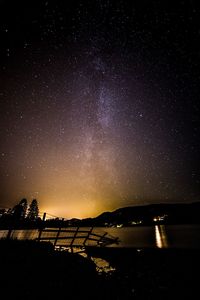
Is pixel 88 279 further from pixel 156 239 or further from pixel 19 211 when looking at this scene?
pixel 156 239

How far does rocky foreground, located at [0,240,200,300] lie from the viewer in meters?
6.75

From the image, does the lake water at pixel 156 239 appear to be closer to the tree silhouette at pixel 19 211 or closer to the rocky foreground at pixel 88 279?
the tree silhouette at pixel 19 211

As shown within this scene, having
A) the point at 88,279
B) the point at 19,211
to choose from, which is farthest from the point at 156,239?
the point at 88,279

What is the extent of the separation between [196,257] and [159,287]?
4.71 metres

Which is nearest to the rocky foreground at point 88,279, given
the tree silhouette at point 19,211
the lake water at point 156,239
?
the tree silhouette at point 19,211

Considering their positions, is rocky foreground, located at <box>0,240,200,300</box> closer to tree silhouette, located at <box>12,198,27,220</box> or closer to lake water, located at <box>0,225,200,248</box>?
tree silhouette, located at <box>12,198,27,220</box>

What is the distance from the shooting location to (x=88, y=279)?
8.95 metres

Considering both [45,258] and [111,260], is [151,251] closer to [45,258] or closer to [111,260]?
[111,260]

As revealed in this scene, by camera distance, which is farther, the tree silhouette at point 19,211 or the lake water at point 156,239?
the lake water at point 156,239

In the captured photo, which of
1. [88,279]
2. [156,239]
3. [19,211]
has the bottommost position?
[88,279]

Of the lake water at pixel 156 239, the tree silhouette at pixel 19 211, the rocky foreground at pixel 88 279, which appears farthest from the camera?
the lake water at pixel 156 239

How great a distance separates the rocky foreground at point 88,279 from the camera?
675 centimetres

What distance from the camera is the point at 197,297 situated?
817 centimetres

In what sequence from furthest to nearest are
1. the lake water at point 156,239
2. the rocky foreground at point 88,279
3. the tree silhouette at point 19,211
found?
the lake water at point 156,239, the tree silhouette at point 19,211, the rocky foreground at point 88,279
